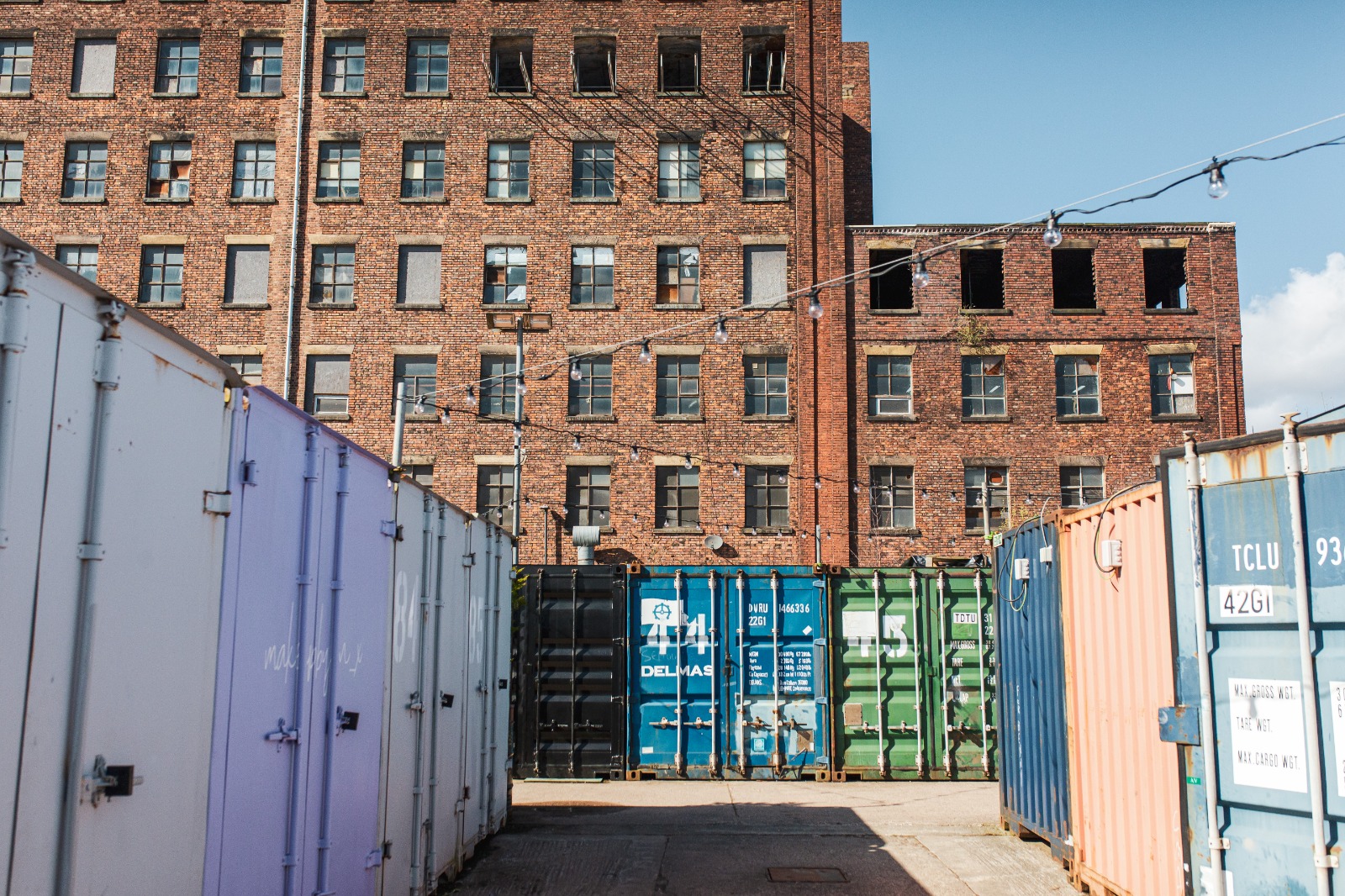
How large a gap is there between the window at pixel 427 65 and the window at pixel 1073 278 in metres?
18.0

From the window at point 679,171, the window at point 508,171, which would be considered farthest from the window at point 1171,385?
the window at point 508,171

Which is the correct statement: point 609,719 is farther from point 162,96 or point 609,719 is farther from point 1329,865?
point 162,96

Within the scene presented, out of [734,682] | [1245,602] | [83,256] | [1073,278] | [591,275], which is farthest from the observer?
[1073,278]

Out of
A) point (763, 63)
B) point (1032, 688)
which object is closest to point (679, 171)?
point (763, 63)

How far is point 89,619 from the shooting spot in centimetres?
393

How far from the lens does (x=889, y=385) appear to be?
29.2 metres

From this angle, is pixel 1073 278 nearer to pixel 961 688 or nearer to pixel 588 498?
pixel 588 498

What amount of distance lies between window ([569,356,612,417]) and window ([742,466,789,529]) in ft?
13.9

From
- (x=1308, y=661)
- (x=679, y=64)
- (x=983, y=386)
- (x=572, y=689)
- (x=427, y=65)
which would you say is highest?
(x=679, y=64)

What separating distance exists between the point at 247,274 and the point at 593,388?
1019 centimetres

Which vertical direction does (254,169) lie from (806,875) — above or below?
above

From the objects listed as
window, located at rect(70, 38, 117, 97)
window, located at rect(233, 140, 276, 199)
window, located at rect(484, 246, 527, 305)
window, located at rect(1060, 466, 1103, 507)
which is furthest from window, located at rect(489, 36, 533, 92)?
window, located at rect(1060, 466, 1103, 507)

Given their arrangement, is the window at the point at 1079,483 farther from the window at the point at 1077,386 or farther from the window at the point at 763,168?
the window at the point at 763,168

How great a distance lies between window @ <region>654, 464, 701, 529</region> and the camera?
28.6 m
